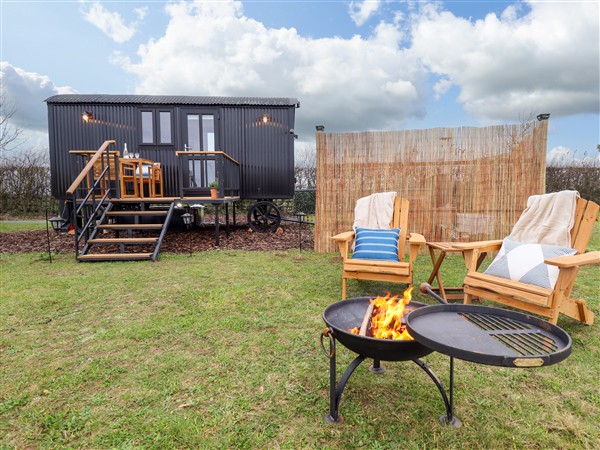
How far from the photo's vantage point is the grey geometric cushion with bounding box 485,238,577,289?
8.68 ft

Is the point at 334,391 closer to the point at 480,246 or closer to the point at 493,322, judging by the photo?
the point at 493,322

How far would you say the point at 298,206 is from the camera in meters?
13.4

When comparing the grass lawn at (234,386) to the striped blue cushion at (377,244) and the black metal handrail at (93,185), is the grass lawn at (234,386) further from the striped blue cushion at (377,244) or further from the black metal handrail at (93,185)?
the black metal handrail at (93,185)

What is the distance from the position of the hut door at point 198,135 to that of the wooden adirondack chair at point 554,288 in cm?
682

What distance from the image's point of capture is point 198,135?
8562 millimetres

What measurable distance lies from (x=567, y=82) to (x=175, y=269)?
9.31 m

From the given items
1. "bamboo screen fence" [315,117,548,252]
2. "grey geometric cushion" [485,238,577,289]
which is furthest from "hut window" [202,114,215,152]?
"grey geometric cushion" [485,238,577,289]

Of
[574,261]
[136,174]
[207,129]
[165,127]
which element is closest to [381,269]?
[574,261]

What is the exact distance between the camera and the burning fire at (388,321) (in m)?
1.67

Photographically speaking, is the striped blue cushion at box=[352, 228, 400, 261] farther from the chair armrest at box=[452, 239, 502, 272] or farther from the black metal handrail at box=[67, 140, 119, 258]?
the black metal handrail at box=[67, 140, 119, 258]

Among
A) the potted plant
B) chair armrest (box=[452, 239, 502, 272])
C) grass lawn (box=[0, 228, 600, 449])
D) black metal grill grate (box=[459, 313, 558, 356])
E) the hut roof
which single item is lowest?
grass lawn (box=[0, 228, 600, 449])

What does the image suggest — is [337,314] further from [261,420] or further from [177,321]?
[177,321]

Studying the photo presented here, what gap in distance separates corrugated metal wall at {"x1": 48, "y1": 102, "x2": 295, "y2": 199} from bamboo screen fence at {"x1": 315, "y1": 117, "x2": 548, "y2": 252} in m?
3.19

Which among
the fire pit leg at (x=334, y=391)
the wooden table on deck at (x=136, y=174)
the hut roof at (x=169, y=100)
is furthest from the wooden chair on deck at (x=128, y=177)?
the fire pit leg at (x=334, y=391)
